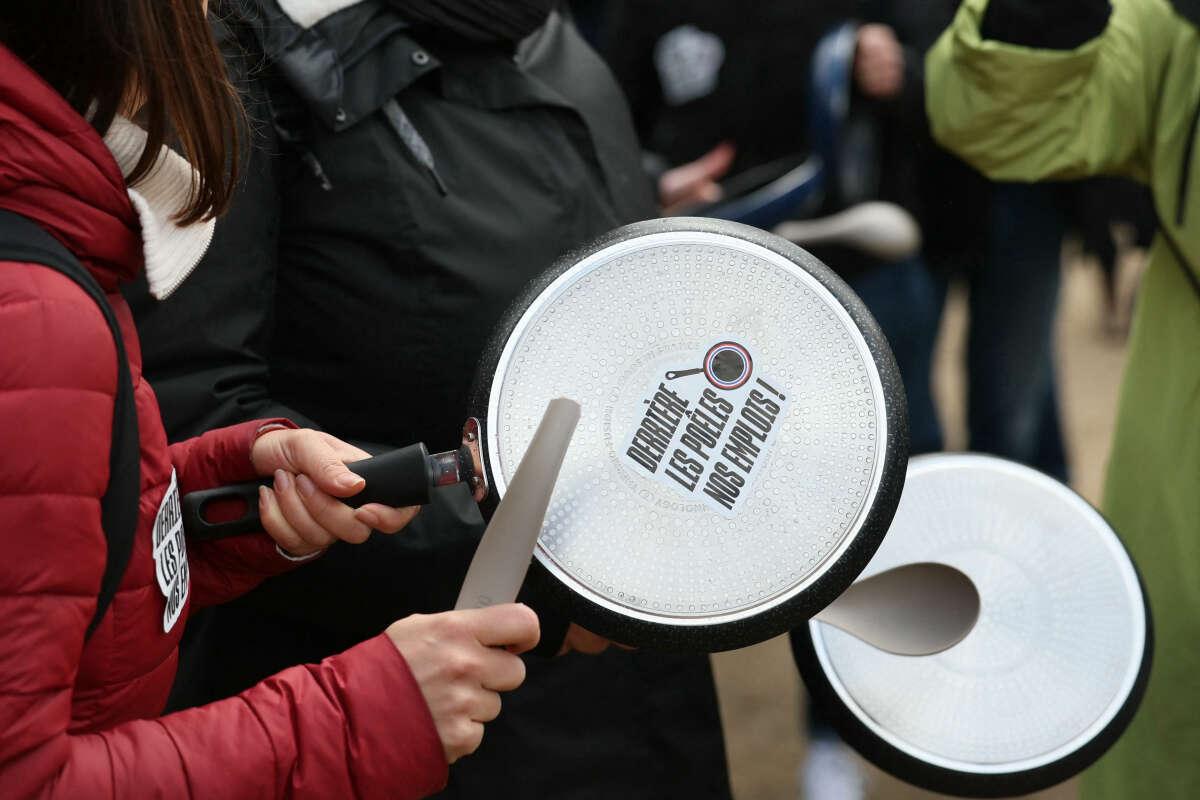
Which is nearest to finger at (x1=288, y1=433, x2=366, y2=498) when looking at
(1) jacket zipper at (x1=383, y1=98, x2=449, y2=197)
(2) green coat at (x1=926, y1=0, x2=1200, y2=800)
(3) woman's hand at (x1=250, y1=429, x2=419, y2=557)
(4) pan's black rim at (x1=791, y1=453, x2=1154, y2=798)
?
(3) woman's hand at (x1=250, y1=429, x2=419, y2=557)

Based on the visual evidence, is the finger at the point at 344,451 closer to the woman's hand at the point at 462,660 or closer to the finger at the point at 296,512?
the finger at the point at 296,512

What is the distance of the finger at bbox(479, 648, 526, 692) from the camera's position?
31.6 inches

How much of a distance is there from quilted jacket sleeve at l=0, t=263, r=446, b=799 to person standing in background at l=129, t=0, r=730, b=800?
33 centimetres

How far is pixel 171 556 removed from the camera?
88cm

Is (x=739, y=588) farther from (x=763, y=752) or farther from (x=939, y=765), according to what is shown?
(x=763, y=752)

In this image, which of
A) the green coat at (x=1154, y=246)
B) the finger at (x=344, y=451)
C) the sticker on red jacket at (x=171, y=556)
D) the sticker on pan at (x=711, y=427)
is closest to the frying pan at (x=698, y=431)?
the sticker on pan at (x=711, y=427)

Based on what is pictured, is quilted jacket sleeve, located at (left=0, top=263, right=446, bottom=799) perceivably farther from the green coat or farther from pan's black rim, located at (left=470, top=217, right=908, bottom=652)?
the green coat

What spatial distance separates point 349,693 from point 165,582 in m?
0.16

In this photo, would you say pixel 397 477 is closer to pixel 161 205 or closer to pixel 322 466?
pixel 322 466

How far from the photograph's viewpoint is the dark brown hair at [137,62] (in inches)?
30.8

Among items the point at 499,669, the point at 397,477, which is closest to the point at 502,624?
the point at 499,669

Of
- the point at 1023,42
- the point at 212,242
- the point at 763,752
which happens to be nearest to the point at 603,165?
the point at 212,242

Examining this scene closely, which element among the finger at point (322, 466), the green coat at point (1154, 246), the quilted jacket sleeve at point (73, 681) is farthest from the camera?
the green coat at point (1154, 246)

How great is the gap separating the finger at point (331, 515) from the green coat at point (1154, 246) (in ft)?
2.97
